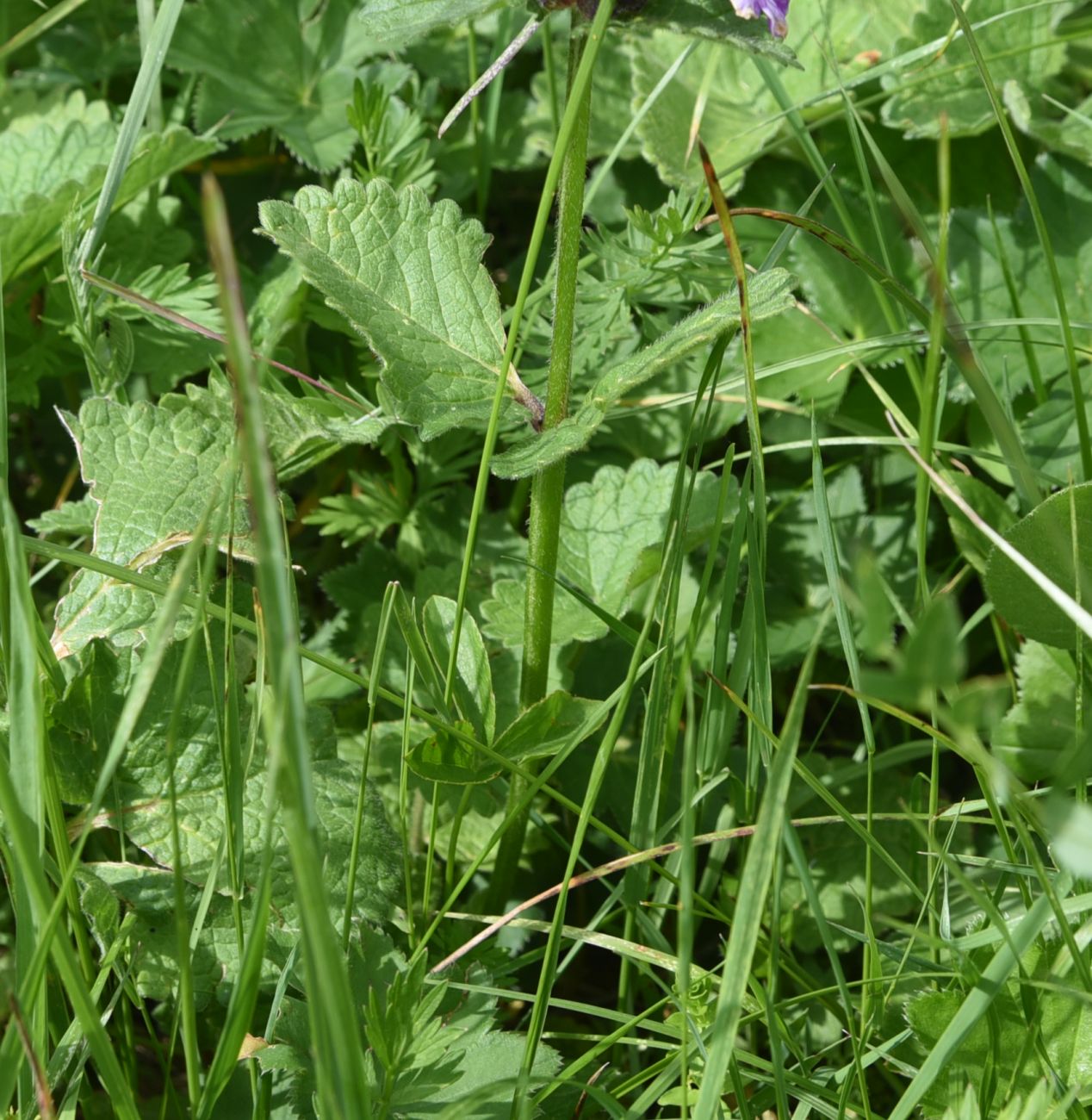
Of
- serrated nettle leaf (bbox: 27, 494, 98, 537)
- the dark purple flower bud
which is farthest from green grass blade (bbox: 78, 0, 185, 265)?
the dark purple flower bud

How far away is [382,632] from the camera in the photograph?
128cm

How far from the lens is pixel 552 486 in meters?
1.61

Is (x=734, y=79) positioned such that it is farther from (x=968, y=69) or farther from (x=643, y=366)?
(x=643, y=366)

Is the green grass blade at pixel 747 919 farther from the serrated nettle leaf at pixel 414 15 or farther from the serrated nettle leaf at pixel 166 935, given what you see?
the serrated nettle leaf at pixel 414 15

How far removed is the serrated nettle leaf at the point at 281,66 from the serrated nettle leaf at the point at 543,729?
1383mm

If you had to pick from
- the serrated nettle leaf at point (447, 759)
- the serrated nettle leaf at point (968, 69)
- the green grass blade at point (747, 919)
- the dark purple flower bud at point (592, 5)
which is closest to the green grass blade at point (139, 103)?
the dark purple flower bud at point (592, 5)

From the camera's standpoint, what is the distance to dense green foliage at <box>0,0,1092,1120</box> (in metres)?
1.18

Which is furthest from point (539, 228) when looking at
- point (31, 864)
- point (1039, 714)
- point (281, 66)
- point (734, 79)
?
point (734, 79)

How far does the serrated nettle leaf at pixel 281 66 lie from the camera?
249 cm

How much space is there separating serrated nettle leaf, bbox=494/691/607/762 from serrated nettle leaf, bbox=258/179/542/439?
1.23 ft

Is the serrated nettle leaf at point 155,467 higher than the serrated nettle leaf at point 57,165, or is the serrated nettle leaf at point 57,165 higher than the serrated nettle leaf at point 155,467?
the serrated nettle leaf at point 57,165

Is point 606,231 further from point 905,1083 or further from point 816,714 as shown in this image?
point 905,1083

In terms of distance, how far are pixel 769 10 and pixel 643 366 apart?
0.43 m

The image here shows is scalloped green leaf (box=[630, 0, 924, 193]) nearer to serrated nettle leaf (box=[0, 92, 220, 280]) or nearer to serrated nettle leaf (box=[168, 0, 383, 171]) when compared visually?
serrated nettle leaf (box=[168, 0, 383, 171])
